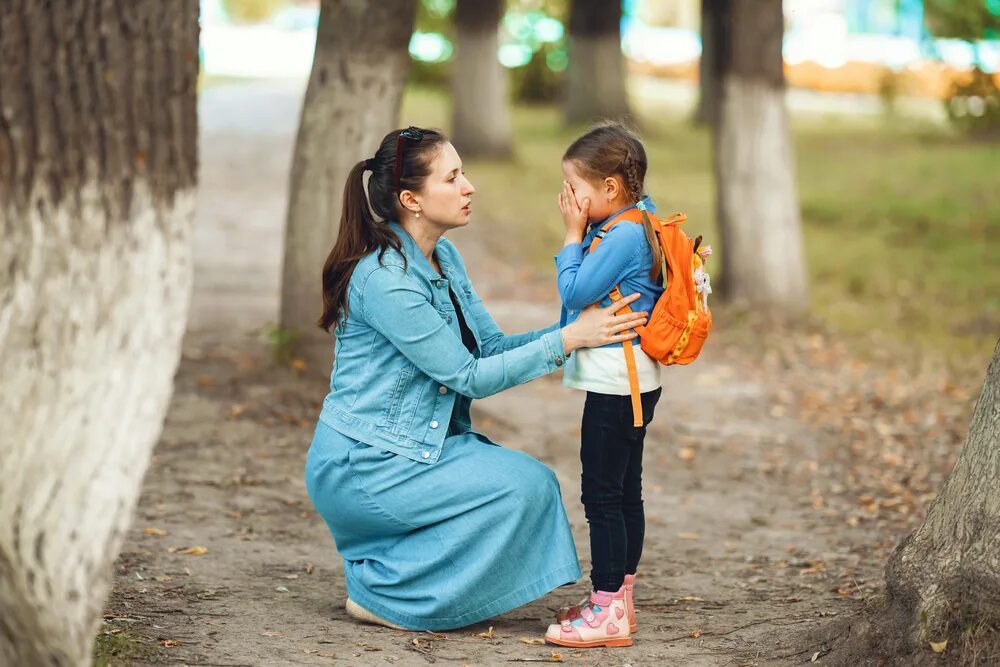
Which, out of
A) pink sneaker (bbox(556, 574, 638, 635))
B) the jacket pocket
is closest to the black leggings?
pink sneaker (bbox(556, 574, 638, 635))

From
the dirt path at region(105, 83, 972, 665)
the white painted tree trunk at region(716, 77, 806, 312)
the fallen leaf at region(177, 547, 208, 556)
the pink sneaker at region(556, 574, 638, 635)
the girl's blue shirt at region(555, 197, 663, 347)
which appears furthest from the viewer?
the white painted tree trunk at region(716, 77, 806, 312)

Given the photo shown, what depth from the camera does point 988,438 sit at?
155 inches

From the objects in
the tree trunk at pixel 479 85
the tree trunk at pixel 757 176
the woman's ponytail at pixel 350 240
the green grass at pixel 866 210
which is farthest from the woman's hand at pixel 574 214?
the tree trunk at pixel 479 85

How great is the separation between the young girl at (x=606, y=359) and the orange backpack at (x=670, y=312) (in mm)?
37

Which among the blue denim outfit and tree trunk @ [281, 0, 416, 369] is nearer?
the blue denim outfit

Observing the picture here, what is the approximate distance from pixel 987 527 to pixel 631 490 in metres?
1.24

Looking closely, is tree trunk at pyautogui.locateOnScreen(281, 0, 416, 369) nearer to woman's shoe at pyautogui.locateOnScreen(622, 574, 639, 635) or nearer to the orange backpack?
the orange backpack

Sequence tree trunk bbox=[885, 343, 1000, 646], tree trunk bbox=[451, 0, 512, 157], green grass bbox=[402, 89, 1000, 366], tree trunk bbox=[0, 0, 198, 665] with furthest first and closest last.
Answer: tree trunk bbox=[451, 0, 512, 157] < green grass bbox=[402, 89, 1000, 366] < tree trunk bbox=[885, 343, 1000, 646] < tree trunk bbox=[0, 0, 198, 665]

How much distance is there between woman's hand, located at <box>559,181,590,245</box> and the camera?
4312 millimetres

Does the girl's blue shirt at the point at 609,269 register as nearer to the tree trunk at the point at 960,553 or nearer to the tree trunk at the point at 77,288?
the tree trunk at the point at 960,553

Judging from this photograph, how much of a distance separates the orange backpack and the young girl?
37 millimetres

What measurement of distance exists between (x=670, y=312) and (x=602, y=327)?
0.79 ft

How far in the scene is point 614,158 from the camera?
14.0ft

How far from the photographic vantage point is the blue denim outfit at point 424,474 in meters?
4.36
